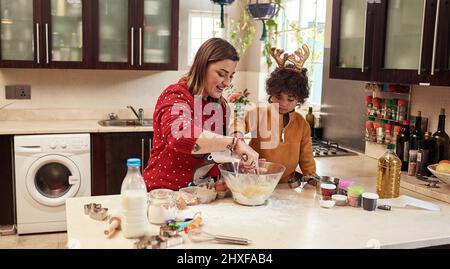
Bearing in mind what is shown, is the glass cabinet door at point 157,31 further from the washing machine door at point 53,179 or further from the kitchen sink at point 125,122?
the washing machine door at point 53,179

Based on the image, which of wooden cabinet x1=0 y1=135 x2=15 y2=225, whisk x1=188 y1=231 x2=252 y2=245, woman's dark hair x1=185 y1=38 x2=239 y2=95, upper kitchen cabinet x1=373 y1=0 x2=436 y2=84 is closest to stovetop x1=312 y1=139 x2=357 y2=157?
upper kitchen cabinet x1=373 y1=0 x2=436 y2=84

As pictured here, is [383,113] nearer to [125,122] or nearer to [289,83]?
[289,83]

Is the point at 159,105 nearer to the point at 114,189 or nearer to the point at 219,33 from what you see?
the point at 114,189

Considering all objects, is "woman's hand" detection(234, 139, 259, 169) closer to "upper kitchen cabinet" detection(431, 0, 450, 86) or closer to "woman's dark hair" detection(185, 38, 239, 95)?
"woman's dark hair" detection(185, 38, 239, 95)

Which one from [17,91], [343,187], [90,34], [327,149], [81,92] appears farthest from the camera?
[81,92]

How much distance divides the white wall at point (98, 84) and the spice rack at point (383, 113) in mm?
1780

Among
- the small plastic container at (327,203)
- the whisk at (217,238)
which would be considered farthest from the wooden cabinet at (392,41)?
the whisk at (217,238)

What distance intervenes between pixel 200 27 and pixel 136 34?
0.89 meters

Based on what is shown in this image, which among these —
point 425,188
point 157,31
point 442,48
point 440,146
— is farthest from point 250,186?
point 157,31

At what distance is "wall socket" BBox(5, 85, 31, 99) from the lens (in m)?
4.08

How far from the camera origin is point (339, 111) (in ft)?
11.6

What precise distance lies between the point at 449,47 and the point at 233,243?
1.42m

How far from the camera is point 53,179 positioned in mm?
3805

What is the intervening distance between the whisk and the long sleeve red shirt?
43 cm
